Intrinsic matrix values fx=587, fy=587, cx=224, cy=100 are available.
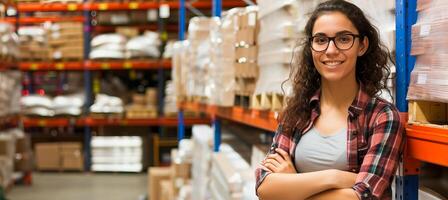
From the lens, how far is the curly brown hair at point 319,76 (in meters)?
1.88

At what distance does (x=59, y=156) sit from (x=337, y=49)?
10.1 meters

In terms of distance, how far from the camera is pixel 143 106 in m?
11.2

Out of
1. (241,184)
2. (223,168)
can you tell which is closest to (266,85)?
(241,184)

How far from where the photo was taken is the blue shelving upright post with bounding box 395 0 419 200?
1.85 meters

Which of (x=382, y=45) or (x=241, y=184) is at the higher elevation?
(x=382, y=45)

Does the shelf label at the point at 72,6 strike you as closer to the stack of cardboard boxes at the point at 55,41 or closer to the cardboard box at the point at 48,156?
the stack of cardboard boxes at the point at 55,41

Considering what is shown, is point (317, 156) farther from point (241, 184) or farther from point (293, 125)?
point (241, 184)

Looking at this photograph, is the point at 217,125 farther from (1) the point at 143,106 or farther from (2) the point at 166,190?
(1) the point at 143,106

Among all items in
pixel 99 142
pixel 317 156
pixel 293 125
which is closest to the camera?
pixel 317 156

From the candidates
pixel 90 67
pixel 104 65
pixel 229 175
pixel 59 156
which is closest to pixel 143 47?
pixel 104 65

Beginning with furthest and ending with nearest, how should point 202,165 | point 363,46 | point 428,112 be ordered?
point 202,165, point 363,46, point 428,112

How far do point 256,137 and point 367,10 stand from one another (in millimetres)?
3315

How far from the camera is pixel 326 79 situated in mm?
1978

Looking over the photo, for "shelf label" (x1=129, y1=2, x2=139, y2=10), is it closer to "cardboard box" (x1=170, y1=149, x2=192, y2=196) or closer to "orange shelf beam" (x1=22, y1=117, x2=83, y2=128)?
"orange shelf beam" (x1=22, y1=117, x2=83, y2=128)
